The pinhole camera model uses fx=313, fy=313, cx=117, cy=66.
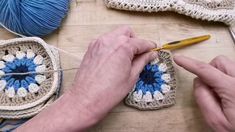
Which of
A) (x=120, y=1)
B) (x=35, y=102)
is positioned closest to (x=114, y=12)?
(x=120, y=1)

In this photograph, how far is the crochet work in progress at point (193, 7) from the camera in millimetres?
836

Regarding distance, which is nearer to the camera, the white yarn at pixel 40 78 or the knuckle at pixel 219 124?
the knuckle at pixel 219 124

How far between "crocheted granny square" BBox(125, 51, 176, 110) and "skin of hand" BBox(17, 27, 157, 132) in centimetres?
6

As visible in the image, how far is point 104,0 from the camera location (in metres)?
0.88

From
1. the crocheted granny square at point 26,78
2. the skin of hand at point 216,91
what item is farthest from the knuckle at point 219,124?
the crocheted granny square at point 26,78

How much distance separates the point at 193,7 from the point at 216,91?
0.26m

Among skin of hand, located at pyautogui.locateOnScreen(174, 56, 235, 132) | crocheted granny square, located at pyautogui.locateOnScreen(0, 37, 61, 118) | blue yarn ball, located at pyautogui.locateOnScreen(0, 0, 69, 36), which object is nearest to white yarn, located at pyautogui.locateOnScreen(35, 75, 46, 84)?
crocheted granny square, located at pyautogui.locateOnScreen(0, 37, 61, 118)

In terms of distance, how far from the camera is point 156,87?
77cm

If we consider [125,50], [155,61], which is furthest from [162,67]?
[125,50]

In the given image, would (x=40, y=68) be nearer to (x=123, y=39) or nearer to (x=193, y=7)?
(x=123, y=39)

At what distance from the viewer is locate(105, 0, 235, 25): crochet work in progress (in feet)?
2.74

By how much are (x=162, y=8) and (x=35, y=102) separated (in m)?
0.41

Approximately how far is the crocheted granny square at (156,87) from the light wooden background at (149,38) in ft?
0.07

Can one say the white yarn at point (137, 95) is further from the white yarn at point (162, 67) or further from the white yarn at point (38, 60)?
the white yarn at point (38, 60)
